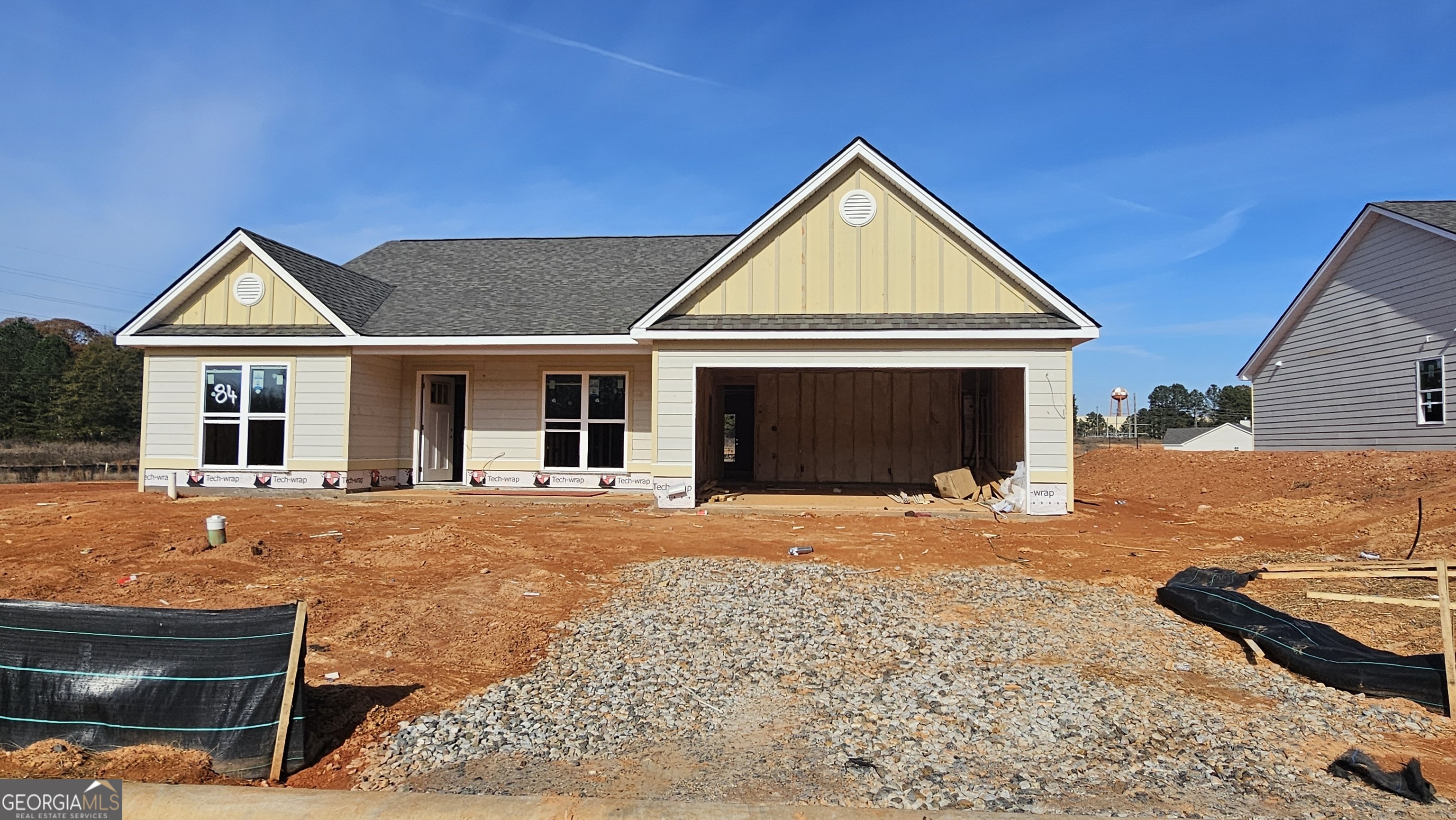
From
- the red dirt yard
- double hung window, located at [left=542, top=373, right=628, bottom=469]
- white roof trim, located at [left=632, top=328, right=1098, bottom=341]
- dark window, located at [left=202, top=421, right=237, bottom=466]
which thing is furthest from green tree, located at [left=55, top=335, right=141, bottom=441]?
white roof trim, located at [left=632, top=328, right=1098, bottom=341]

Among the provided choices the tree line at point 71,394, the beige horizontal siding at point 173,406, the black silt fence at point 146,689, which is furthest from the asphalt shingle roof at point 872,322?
the tree line at point 71,394

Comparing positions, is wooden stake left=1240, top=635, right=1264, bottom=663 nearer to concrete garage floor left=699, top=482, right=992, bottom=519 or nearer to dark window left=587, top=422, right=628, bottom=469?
concrete garage floor left=699, top=482, right=992, bottom=519

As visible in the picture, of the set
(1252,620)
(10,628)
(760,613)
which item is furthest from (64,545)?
(1252,620)

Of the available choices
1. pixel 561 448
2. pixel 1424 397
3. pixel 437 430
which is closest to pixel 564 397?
pixel 561 448

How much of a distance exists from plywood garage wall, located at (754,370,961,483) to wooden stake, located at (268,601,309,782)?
14467 mm

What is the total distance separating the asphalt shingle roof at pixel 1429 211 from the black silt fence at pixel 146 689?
67.0 feet

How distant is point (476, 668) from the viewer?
5.55 metres

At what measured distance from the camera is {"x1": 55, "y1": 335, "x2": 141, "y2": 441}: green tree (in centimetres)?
4159

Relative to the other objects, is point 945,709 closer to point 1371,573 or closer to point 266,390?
point 1371,573

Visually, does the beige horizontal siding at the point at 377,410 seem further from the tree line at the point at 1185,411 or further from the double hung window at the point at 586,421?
the tree line at the point at 1185,411

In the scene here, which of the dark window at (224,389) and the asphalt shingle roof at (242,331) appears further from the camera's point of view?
the dark window at (224,389)

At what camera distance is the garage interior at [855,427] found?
1791 centimetres

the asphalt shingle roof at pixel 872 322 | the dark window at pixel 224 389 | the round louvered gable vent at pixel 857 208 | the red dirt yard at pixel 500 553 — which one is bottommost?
the red dirt yard at pixel 500 553

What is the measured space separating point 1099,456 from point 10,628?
2719cm
